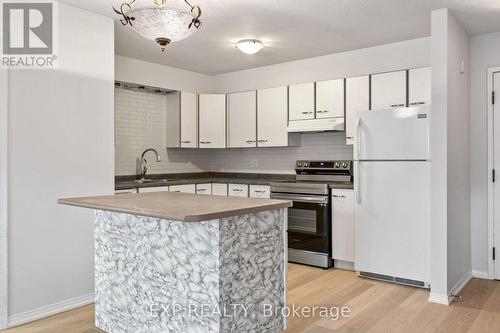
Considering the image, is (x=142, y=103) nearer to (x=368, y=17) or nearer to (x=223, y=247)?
(x=368, y=17)

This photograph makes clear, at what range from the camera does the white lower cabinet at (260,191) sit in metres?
5.24

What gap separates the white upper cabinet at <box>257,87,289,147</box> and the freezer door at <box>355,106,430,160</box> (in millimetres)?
1331

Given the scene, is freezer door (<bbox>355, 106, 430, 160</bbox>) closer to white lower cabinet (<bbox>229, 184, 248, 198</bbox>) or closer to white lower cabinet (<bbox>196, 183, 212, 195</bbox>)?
white lower cabinet (<bbox>229, 184, 248, 198</bbox>)

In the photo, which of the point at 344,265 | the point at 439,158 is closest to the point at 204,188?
the point at 344,265

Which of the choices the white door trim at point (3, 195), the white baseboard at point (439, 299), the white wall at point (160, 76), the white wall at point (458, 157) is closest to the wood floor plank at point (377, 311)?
the white baseboard at point (439, 299)

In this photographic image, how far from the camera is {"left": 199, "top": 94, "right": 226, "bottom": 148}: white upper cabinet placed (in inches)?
236

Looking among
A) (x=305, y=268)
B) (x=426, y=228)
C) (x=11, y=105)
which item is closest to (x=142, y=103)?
(x=11, y=105)

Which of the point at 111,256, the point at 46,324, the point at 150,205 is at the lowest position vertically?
the point at 46,324

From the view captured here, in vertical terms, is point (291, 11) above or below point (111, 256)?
above

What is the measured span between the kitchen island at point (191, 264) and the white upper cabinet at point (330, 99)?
247 cm

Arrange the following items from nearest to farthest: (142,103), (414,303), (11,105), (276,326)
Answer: (276,326) < (11,105) < (414,303) < (142,103)

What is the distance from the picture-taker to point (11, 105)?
312 cm

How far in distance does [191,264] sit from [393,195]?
8.04 ft

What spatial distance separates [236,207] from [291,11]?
2.15 metres
